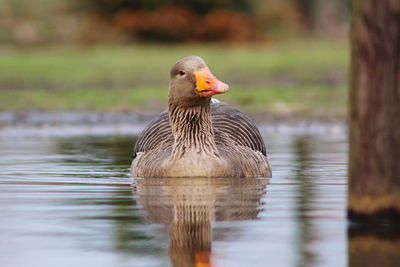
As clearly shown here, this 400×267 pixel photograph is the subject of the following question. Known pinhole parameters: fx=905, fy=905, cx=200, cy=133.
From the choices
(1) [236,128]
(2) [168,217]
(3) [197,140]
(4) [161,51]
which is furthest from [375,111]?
(4) [161,51]

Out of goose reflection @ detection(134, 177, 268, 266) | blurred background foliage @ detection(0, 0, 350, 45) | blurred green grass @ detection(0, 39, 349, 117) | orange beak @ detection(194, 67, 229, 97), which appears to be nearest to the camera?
goose reflection @ detection(134, 177, 268, 266)

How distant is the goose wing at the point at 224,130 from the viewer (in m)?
9.53

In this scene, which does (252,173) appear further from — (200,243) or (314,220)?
(200,243)

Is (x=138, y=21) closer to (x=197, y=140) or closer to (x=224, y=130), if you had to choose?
(x=224, y=130)

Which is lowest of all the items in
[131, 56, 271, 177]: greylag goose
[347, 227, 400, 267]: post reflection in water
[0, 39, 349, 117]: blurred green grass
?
[347, 227, 400, 267]: post reflection in water

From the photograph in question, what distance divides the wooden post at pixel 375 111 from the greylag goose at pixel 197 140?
2.62 meters

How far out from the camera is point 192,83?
8578 mm

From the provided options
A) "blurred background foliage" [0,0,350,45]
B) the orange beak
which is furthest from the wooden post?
"blurred background foliage" [0,0,350,45]

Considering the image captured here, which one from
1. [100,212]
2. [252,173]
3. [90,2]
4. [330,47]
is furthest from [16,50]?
[100,212]

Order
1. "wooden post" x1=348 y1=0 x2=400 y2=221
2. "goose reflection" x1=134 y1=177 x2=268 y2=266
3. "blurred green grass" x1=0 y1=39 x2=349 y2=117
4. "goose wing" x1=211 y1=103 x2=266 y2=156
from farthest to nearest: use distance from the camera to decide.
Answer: "blurred green grass" x1=0 y1=39 x2=349 y2=117 → "goose wing" x1=211 y1=103 x2=266 y2=156 → "wooden post" x1=348 y1=0 x2=400 y2=221 → "goose reflection" x1=134 y1=177 x2=268 y2=266

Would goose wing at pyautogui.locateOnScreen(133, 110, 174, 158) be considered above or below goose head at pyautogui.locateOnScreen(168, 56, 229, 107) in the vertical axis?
below

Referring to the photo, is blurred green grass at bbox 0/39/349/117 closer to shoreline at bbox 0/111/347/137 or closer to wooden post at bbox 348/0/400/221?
shoreline at bbox 0/111/347/137

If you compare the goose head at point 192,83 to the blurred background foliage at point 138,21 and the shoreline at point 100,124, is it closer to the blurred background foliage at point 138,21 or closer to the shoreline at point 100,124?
the shoreline at point 100,124

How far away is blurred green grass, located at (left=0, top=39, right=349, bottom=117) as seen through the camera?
19.0 m
